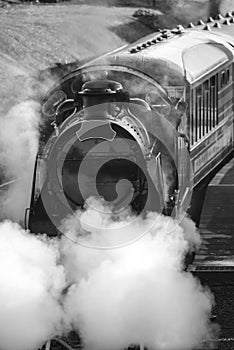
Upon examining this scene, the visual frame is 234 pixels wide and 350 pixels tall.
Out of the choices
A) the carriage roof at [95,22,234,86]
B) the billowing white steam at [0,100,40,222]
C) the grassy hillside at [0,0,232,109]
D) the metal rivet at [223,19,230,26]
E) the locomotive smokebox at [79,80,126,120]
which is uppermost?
the locomotive smokebox at [79,80,126,120]

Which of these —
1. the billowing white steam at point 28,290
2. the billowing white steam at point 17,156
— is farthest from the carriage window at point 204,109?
the billowing white steam at point 28,290

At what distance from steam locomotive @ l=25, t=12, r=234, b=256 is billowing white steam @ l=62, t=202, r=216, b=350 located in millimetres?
273

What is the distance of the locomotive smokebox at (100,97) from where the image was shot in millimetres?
10578

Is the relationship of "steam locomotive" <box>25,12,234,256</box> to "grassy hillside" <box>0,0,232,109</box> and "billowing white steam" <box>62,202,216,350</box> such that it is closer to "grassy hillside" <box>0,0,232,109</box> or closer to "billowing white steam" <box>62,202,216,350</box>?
"billowing white steam" <box>62,202,216,350</box>

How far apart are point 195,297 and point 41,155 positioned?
2501 millimetres

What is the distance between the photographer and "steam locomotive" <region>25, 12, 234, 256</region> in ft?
34.5

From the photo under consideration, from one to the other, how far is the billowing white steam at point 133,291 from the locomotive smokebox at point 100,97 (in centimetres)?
107


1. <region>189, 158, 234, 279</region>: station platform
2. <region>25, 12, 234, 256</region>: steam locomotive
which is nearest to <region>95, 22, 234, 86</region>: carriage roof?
<region>25, 12, 234, 256</region>: steam locomotive

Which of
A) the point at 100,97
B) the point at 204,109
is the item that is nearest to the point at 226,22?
the point at 204,109

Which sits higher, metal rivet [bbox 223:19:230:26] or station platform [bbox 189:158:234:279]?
metal rivet [bbox 223:19:230:26]

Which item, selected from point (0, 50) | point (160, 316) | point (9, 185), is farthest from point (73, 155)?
point (0, 50)

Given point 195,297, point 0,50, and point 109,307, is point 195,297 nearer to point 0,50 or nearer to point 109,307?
point 109,307

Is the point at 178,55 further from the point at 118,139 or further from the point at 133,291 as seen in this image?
the point at 133,291

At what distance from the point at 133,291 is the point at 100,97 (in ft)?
7.50
